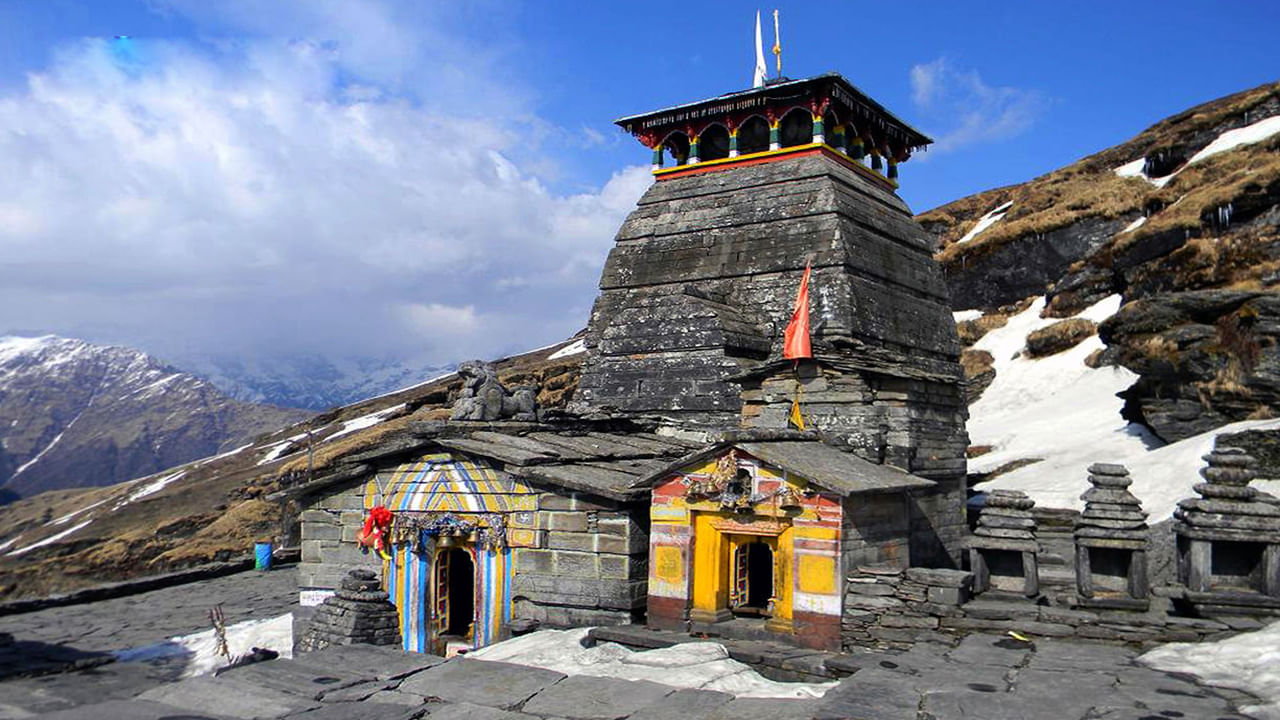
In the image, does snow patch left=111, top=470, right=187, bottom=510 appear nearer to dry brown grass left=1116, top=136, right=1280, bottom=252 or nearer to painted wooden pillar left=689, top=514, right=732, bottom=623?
painted wooden pillar left=689, top=514, right=732, bottom=623

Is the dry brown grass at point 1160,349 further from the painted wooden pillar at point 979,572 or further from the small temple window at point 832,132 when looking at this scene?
the painted wooden pillar at point 979,572

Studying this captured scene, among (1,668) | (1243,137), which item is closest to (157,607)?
(1,668)

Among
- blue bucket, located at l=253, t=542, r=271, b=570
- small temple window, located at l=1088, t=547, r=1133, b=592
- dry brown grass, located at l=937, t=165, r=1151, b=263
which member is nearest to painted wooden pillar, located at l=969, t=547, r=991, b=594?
small temple window, located at l=1088, t=547, r=1133, b=592

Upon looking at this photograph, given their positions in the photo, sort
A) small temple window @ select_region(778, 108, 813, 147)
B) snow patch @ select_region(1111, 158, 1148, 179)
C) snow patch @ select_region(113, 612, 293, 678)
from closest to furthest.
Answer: snow patch @ select_region(113, 612, 293, 678)
small temple window @ select_region(778, 108, 813, 147)
snow patch @ select_region(1111, 158, 1148, 179)

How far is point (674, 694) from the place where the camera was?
11641 mm

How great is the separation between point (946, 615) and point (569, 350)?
53142 millimetres

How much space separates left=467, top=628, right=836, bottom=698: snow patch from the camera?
487 inches

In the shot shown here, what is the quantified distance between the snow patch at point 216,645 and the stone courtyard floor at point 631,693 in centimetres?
214

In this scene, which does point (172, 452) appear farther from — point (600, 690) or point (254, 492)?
point (600, 690)

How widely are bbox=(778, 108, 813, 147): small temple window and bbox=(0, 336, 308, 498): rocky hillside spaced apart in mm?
144557

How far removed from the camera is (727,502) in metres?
15.9

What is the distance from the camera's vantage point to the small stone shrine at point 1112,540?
47.4 feet

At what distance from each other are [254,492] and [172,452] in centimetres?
13773

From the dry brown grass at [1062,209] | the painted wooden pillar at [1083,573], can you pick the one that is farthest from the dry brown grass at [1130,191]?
the painted wooden pillar at [1083,573]
